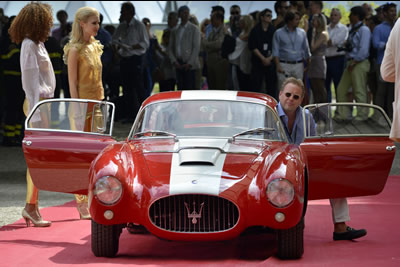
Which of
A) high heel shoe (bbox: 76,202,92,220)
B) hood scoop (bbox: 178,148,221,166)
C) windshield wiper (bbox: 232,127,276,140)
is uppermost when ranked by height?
windshield wiper (bbox: 232,127,276,140)

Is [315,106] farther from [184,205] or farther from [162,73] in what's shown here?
[162,73]

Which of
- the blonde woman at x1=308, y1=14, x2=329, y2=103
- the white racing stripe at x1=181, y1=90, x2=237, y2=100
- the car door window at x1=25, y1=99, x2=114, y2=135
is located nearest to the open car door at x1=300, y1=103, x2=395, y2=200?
the white racing stripe at x1=181, y1=90, x2=237, y2=100

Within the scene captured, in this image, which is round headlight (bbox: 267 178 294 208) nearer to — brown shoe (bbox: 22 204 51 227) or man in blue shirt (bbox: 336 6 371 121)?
brown shoe (bbox: 22 204 51 227)

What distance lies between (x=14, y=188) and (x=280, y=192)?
611 cm

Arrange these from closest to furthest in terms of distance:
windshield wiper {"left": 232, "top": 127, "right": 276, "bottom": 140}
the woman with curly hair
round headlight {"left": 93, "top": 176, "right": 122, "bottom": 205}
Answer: round headlight {"left": 93, "top": 176, "right": 122, "bottom": 205} → windshield wiper {"left": 232, "top": 127, "right": 276, "bottom": 140} → the woman with curly hair

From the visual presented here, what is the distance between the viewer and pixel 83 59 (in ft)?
29.3

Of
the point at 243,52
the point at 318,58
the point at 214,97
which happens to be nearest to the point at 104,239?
the point at 214,97

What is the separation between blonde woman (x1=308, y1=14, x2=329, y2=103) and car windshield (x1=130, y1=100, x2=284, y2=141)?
923 centimetres

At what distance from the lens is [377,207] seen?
9297 millimetres

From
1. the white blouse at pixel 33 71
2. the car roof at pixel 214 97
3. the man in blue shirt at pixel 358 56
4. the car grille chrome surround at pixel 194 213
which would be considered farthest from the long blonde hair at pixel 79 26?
the man in blue shirt at pixel 358 56

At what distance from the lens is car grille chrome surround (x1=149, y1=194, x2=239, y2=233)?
248 inches

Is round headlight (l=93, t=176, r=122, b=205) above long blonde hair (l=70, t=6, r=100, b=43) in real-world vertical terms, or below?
below

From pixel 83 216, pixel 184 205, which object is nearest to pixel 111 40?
pixel 83 216

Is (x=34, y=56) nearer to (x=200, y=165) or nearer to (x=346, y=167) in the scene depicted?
(x=200, y=165)
